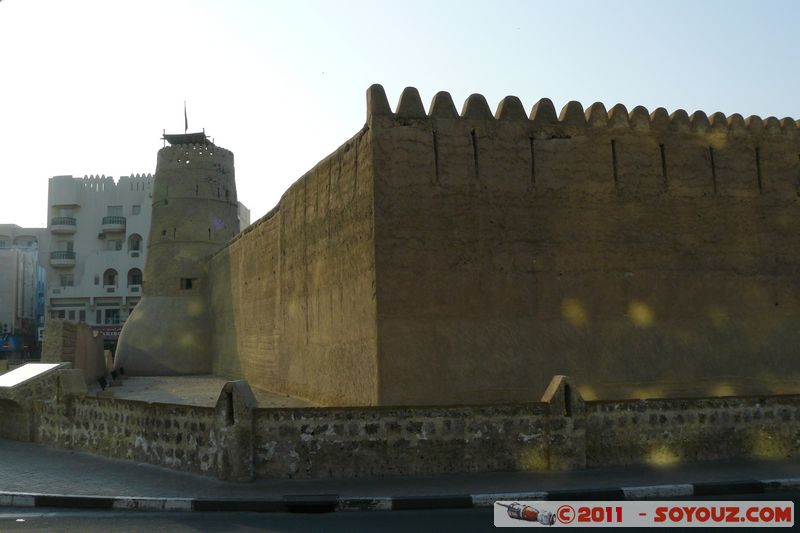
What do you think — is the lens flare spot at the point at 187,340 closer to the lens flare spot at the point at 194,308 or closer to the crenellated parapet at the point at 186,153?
the lens flare spot at the point at 194,308

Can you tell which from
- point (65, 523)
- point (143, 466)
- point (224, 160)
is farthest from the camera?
point (224, 160)

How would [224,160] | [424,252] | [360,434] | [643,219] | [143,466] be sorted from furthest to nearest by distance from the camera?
[224,160]
[643,219]
[424,252]
[143,466]
[360,434]

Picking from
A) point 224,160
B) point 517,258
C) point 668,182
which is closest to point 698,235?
point 668,182

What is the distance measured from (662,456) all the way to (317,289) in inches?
309

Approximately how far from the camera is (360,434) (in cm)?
727

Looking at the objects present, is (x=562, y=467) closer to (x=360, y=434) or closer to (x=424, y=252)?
(x=360, y=434)

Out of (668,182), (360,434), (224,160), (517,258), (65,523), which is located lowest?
(65,523)

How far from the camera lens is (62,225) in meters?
46.7

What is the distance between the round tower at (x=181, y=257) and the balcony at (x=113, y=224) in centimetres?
1741

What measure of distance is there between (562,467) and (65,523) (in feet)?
15.8

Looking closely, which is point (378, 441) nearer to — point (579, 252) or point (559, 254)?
point (559, 254)

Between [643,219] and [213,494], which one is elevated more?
[643,219]

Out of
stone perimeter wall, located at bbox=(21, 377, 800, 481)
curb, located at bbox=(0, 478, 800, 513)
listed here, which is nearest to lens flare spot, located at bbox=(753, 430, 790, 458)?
stone perimeter wall, located at bbox=(21, 377, 800, 481)

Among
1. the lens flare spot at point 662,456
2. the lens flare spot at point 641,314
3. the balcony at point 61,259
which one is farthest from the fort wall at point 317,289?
the balcony at point 61,259
